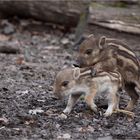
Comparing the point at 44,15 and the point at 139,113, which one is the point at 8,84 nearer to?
the point at 139,113

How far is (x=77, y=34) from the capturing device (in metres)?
12.6

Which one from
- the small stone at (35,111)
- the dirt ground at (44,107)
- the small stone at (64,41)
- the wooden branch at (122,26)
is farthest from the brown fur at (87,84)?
the small stone at (64,41)

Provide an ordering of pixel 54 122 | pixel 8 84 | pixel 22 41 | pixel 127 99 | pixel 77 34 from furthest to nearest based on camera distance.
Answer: pixel 22 41 < pixel 77 34 < pixel 8 84 < pixel 127 99 < pixel 54 122

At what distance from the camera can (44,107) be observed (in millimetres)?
7148

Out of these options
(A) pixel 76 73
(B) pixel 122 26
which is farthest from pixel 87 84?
(B) pixel 122 26

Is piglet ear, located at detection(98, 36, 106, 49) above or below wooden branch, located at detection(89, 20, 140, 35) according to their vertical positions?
above

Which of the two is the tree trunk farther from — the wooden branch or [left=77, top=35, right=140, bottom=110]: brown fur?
[left=77, top=35, right=140, bottom=110]: brown fur

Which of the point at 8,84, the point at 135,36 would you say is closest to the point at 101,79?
the point at 8,84

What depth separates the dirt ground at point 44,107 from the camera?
6.09m

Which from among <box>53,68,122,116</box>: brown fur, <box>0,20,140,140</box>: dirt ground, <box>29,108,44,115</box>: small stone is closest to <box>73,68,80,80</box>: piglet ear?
<box>53,68,122,116</box>: brown fur

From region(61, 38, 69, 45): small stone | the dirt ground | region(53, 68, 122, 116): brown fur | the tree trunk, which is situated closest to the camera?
the dirt ground

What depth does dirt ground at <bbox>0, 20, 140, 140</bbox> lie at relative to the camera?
20.0 feet

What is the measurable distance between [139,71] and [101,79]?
0.64 meters

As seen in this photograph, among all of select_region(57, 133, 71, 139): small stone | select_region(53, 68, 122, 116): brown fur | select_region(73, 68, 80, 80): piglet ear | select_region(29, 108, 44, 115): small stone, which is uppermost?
select_region(73, 68, 80, 80): piglet ear
